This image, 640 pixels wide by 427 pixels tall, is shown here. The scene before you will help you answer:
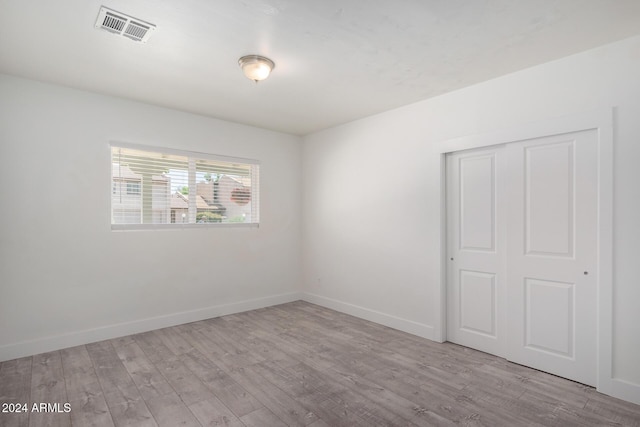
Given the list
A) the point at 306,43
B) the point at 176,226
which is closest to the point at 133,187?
the point at 176,226

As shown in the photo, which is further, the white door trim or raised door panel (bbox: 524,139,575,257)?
raised door panel (bbox: 524,139,575,257)

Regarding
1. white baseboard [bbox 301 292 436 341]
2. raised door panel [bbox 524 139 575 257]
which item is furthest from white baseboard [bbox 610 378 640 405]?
white baseboard [bbox 301 292 436 341]

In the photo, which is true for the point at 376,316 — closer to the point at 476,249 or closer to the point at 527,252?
the point at 476,249

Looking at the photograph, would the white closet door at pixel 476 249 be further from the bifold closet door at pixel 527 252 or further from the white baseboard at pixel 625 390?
the white baseboard at pixel 625 390

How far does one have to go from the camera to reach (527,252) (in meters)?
3.20

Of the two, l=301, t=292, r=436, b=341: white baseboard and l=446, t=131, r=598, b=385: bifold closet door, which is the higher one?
l=446, t=131, r=598, b=385: bifold closet door

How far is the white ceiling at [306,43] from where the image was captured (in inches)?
89.0

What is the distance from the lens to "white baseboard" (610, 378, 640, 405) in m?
2.54

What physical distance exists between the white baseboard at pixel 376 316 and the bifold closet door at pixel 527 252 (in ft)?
0.98

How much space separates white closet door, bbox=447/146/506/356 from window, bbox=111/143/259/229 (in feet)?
9.77

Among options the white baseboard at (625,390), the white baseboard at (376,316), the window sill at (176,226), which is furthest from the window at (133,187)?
the white baseboard at (625,390)

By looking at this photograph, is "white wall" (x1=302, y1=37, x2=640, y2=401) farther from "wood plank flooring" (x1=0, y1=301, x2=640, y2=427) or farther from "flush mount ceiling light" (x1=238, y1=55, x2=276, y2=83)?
"flush mount ceiling light" (x1=238, y1=55, x2=276, y2=83)

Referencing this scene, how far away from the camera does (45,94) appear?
11.6 ft

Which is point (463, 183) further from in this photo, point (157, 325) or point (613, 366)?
point (157, 325)
